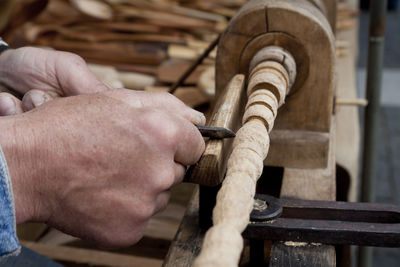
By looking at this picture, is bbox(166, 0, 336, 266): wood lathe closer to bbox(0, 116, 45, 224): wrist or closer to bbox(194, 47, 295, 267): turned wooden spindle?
bbox(194, 47, 295, 267): turned wooden spindle

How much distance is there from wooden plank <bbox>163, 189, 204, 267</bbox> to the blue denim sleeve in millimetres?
277

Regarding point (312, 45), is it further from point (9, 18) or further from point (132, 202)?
point (9, 18)

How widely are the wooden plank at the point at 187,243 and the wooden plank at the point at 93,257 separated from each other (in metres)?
0.42

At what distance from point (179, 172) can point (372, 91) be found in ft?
3.82

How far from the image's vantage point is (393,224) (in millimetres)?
831

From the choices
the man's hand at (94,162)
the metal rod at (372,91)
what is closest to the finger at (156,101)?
the man's hand at (94,162)

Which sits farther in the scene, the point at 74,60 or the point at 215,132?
the point at 74,60

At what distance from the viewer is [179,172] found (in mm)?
779

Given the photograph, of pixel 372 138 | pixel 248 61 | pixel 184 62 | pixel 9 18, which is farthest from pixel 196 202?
pixel 9 18

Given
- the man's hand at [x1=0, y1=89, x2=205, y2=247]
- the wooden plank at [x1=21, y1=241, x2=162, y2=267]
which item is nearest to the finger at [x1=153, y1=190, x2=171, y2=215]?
the man's hand at [x1=0, y1=89, x2=205, y2=247]

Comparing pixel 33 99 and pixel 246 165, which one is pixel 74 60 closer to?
pixel 33 99

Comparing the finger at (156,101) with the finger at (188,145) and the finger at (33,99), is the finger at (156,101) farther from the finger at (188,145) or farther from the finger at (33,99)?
the finger at (33,99)

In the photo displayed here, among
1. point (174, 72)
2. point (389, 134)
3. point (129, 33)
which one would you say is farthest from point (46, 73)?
point (389, 134)

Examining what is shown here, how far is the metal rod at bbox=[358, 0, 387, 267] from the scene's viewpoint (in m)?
1.71
